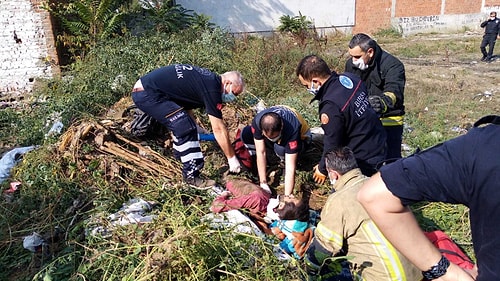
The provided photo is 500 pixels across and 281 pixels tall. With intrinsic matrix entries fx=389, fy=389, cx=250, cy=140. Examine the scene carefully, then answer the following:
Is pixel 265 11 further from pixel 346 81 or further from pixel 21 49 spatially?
pixel 346 81

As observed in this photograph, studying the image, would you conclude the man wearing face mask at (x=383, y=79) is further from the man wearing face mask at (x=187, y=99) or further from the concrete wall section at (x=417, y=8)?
the concrete wall section at (x=417, y=8)

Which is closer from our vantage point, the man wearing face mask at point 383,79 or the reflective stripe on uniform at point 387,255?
the reflective stripe on uniform at point 387,255

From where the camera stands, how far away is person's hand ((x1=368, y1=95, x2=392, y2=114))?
3526 millimetres

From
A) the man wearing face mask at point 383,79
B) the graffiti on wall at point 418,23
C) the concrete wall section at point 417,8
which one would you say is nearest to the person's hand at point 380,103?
the man wearing face mask at point 383,79

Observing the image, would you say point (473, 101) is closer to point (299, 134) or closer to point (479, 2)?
point (299, 134)

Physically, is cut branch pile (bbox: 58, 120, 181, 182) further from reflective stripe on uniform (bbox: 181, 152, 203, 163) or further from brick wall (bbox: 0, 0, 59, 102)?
brick wall (bbox: 0, 0, 59, 102)

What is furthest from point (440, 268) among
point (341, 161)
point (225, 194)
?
point (225, 194)

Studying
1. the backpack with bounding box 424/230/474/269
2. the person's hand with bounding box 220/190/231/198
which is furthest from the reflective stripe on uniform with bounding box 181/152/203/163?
the backpack with bounding box 424/230/474/269

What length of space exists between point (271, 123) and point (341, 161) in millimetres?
865

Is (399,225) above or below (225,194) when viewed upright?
above

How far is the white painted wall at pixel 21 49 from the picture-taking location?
7.71 metres

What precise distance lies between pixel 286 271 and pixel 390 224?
1119mm

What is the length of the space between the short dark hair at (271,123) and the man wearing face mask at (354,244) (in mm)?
974

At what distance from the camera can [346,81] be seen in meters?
3.09
